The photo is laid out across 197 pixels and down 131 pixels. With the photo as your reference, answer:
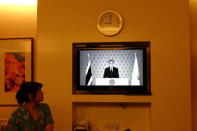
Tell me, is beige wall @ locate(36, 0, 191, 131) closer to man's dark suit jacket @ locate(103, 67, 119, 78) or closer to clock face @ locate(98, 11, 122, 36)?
clock face @ locate(98, 11, 122, 36)

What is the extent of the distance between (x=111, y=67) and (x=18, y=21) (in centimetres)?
159

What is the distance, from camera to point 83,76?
2.71 meters

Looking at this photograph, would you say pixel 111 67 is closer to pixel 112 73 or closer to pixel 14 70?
pixel 112 73

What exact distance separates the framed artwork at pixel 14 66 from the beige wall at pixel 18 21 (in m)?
0.13

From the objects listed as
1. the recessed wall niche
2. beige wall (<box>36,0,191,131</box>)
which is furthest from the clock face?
the recessed wall niche

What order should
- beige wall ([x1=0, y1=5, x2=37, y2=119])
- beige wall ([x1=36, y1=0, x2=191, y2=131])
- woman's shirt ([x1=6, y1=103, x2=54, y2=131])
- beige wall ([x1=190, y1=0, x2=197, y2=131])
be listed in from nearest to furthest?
woman's shirt ([x1=6, y1=103, x2=54, y2=131]) < beige wall ([x1=36, y1=0, x2=191, y2=131]) < beige wall ([x1=190, y1=0, x2=197, y2=131]) < beige wall ([x1=0, y1=5, x2=37, y2=119])

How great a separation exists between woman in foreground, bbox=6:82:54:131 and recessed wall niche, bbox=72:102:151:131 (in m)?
0.61

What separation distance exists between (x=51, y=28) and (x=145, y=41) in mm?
1186

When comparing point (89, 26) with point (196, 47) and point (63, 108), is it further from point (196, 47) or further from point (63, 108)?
point (196, 47)

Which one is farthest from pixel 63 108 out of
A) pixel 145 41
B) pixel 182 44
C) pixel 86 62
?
pixel 182 44

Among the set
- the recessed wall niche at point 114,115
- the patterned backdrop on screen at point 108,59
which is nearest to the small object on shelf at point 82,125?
the recessed wall niche at point 114,115

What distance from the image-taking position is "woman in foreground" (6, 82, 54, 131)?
7.01 ft

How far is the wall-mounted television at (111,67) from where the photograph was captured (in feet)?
8.64

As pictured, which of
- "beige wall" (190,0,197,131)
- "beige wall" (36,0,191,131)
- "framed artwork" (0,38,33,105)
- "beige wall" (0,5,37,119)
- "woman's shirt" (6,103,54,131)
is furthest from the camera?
"beige wall" (0,5,37,119)
